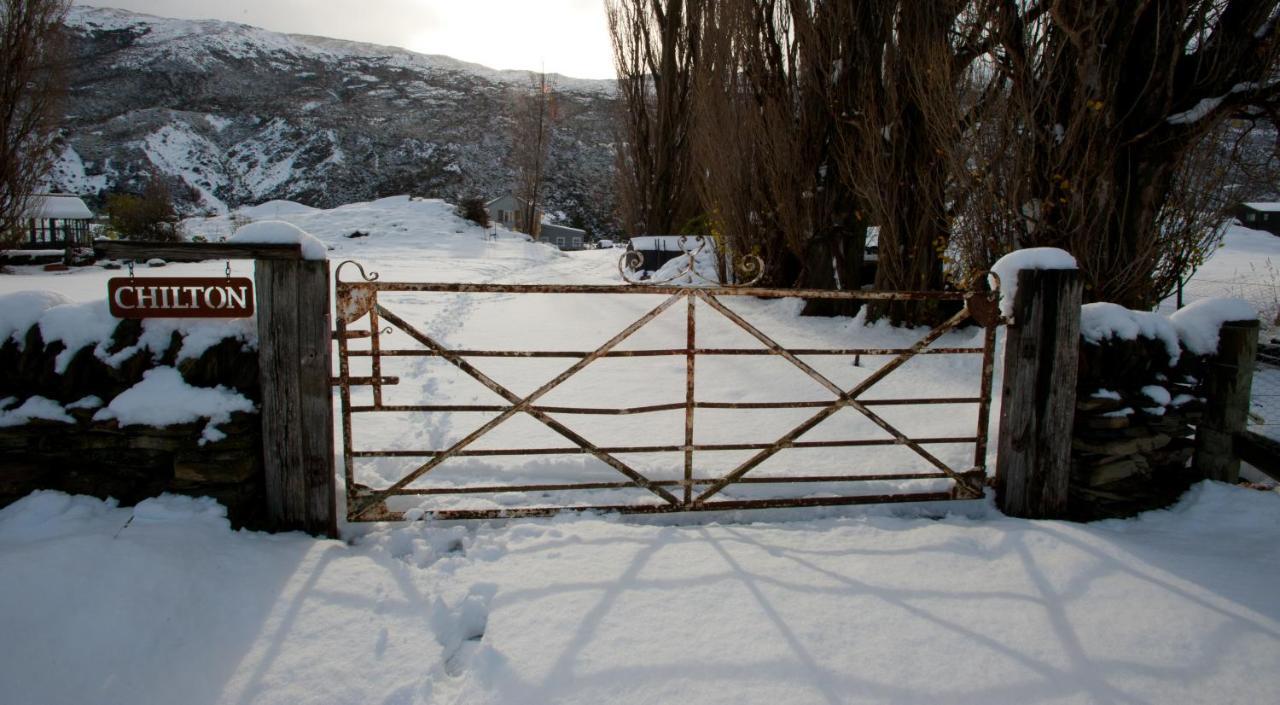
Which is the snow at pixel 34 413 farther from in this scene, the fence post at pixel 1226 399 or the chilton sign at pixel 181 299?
the fence post at pixel 1226 399

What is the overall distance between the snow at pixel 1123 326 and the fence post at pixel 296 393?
3.83 m

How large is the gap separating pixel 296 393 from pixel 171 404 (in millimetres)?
502

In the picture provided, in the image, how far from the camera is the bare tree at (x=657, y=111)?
58.6ft

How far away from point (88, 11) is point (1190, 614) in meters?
148

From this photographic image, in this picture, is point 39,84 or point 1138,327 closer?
point 1138,327

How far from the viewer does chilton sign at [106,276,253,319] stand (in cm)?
286

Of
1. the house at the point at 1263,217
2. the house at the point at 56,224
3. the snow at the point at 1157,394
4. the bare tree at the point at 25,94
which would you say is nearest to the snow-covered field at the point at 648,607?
the snow at the point at 1157,394

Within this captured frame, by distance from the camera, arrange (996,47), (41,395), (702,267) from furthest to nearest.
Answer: (702,267), (996,47), (41,395)

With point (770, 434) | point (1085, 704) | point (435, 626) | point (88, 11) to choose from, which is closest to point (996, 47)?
point (770, 434)

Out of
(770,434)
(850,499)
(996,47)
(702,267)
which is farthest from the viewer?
(702,267)

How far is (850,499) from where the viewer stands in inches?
136

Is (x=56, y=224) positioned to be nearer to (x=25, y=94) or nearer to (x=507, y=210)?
(x=25, y=94)

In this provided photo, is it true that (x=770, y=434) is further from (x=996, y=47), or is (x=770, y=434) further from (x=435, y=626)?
(x=996, y=47)

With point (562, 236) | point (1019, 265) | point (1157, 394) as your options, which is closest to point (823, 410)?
point (1019, 265)
